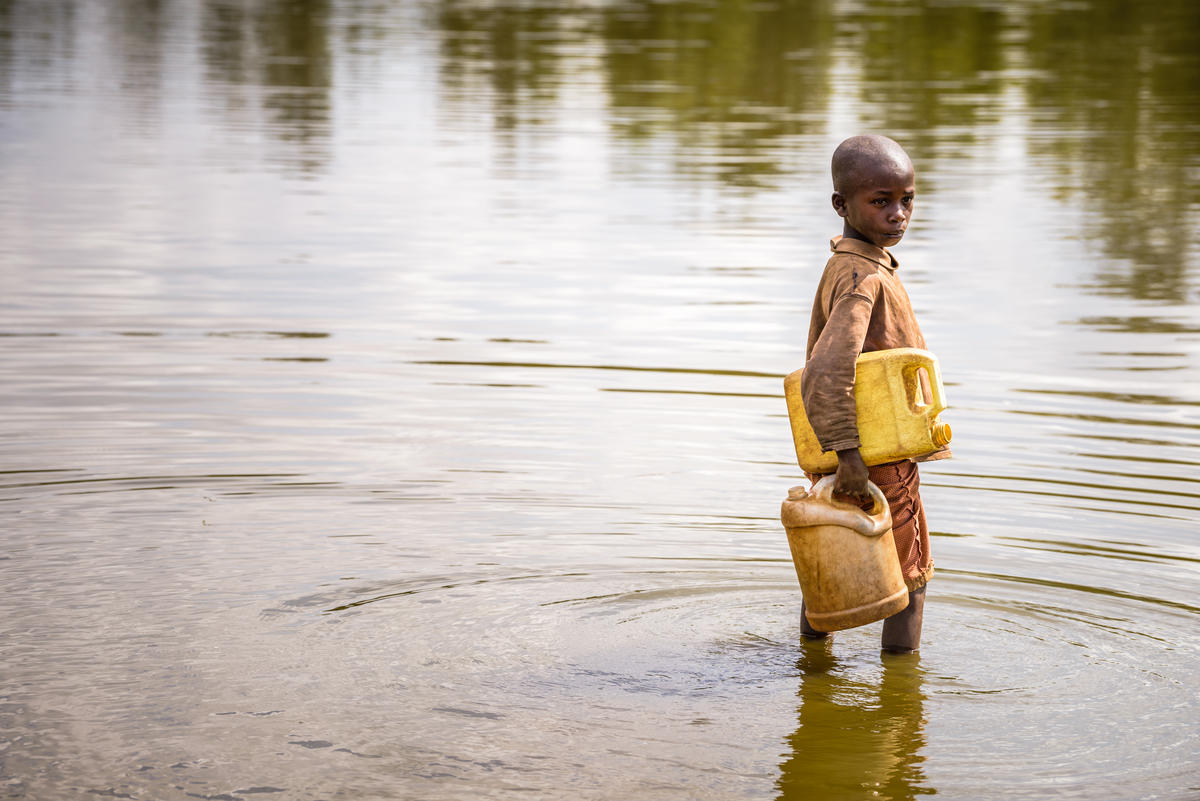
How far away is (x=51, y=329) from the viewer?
1086cm

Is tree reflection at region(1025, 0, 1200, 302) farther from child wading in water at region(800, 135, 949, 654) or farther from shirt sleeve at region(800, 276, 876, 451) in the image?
shirt sleeve at region(800, 276, 876, 451)

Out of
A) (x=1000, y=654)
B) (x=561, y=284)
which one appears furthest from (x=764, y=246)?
(x=1000, y=654)

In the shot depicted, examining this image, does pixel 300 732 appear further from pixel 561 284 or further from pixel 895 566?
pixel 561 284

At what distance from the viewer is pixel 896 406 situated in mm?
4996

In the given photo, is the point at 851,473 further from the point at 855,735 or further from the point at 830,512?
the point at 855,735

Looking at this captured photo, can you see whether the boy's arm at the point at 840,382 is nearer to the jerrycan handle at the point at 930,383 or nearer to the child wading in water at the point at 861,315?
the child wading in water at the point at 861,315

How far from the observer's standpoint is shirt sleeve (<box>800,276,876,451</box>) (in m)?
4.98

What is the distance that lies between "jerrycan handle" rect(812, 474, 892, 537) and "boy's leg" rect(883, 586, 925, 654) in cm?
33

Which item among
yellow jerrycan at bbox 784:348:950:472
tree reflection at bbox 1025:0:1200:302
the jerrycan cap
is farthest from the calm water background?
yellow jerrycan at bbox 784:348:950:472

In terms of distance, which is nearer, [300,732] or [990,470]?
[300,732]

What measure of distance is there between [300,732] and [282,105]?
22896 millimetres

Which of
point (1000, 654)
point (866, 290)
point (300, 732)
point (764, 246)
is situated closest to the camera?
point (300, 732)

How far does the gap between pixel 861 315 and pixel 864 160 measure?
→ 0.43m

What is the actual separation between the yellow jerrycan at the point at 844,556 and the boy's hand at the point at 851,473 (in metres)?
0.06
